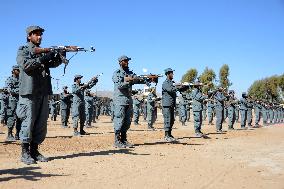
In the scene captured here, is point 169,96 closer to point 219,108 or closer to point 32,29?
point 32,29

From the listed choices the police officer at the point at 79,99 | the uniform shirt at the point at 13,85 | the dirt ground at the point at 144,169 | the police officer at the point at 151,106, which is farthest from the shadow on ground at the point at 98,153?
the police officer at the point at 151,106

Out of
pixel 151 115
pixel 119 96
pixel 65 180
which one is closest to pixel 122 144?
pixel 119 96

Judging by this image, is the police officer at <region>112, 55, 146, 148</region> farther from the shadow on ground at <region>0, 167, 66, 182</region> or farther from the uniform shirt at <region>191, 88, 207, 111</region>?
Result: the uniform shirt at <region>191, 88, 207, 111</region>

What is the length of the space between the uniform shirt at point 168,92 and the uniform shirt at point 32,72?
16.2ft

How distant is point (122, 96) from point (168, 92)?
2.20 metres

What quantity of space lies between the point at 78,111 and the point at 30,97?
637 cm

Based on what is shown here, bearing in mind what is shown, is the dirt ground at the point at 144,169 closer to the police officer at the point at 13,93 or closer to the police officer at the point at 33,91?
the police officer at the point at 33,91

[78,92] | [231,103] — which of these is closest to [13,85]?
[78,92]

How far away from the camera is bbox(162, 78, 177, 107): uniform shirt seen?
11.7 m

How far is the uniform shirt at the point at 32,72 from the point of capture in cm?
705

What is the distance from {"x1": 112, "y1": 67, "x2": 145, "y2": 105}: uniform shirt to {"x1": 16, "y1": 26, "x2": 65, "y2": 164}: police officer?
9.02ft

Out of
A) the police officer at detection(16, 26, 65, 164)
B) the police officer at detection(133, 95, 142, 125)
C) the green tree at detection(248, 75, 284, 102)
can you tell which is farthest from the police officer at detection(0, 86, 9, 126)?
the green tree at detection(248, 75, 284, 102)

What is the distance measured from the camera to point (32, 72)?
7.23m

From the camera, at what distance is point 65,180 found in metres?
5.67
